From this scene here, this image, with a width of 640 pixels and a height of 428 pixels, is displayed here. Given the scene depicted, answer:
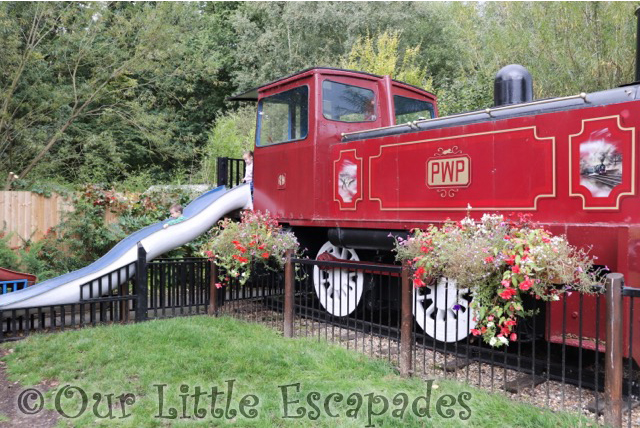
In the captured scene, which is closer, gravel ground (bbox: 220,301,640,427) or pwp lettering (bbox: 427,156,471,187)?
gravel ground (bbox: 220,301,640,427)

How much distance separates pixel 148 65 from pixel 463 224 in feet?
42.0

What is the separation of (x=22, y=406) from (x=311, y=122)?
14.9 feet

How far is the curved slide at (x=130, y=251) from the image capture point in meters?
6.11

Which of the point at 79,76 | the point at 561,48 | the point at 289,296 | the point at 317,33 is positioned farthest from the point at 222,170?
the point at 317,33

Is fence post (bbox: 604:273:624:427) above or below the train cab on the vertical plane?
below

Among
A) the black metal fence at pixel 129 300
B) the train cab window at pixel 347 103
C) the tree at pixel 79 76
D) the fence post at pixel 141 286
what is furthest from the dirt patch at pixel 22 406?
the tree at pixel 79 76

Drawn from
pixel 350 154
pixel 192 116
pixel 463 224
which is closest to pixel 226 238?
pixel 350 154

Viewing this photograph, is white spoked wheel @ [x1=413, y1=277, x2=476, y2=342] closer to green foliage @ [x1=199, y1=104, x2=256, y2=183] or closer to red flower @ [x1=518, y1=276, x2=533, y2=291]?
red flower @ [x1=518, y1=276, x2=533, y2=291]

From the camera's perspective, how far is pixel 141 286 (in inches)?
263

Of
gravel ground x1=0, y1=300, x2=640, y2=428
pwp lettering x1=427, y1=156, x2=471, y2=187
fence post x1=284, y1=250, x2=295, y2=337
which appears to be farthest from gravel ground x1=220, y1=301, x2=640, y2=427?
pwp lettering x1=427, y1=156, x2=471, y2=187

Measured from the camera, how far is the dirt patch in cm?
375

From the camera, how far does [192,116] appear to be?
2494 cm

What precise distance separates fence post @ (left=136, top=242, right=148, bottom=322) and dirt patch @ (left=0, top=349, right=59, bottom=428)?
197cm

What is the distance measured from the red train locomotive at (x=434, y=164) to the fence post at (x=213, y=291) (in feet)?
4.05
